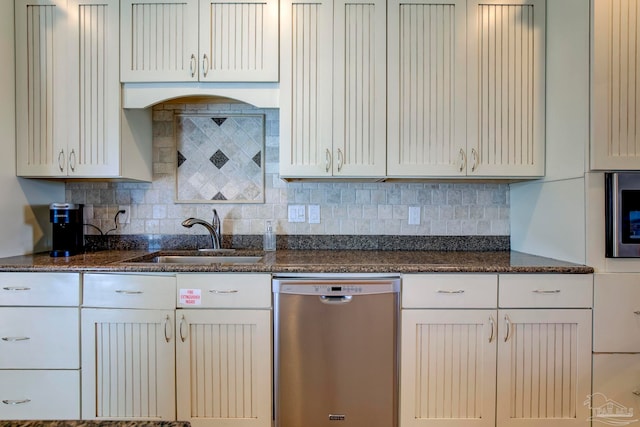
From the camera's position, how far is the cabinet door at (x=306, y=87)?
1952 millimetres

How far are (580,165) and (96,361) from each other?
2.57 m

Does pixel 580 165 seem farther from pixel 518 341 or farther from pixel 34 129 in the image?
pixel 34 129

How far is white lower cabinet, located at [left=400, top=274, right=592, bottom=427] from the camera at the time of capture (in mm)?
1697

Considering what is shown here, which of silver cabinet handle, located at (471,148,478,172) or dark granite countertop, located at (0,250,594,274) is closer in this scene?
dark granite countertop, located at (0,250,594,274)

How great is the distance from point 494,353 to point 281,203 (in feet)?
4.93

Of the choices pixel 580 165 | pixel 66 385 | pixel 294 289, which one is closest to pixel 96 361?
pixel 66 385

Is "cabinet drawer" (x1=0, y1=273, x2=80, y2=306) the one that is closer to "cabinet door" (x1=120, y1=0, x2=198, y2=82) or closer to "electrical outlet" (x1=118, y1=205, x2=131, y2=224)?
"electrical outlet" (x1=118, y1=205, x2=131, y2=224)

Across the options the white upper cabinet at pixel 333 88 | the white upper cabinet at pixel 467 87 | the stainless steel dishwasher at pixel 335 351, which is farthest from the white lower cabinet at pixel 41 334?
the white upper cabinet at pixel 467 87

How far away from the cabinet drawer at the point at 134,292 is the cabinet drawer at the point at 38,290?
0.33 ft

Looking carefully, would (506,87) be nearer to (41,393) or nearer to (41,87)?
(41,87)

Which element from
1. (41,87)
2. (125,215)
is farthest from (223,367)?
(41,87)

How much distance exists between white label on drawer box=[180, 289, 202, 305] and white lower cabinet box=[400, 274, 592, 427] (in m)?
1.01

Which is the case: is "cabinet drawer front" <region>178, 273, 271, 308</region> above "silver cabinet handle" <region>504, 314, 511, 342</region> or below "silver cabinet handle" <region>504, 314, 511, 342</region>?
above

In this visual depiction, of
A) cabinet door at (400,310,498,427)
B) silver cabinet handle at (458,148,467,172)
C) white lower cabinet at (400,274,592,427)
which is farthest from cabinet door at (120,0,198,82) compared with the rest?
cabinet door at (400,310,498,427)
